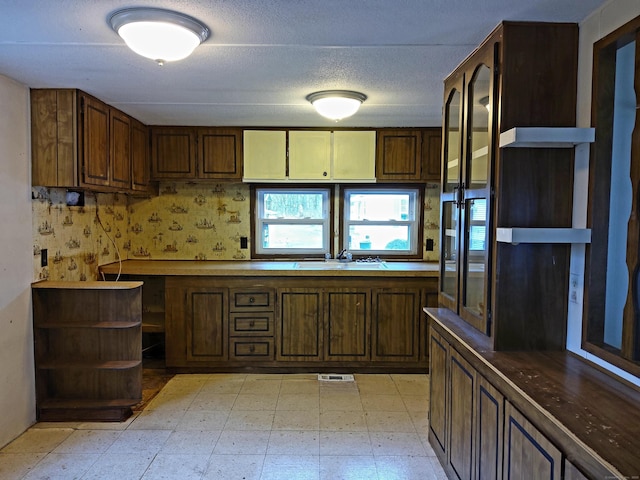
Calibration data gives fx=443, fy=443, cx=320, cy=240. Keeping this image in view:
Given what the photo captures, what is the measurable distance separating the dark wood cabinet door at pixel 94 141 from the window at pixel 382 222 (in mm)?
2140

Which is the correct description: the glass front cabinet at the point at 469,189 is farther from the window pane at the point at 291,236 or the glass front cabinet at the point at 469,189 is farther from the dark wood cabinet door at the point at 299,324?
the window pane at the point at 291,236

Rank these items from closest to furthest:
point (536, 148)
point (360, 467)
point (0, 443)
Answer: point (536, 148) < point (360, 467) < point (0, 443)

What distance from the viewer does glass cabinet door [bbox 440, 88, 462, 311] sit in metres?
2.33

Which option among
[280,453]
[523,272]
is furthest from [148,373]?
[523,272]

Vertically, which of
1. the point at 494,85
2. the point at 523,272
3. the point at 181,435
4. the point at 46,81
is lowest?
the point at 181,435

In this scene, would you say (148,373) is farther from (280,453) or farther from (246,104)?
(246,104)

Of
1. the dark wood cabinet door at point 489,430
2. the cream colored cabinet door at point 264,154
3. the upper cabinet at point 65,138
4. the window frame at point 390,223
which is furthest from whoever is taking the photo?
the window frame at point 390,223

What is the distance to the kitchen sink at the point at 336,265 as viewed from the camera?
→ 12.5ft

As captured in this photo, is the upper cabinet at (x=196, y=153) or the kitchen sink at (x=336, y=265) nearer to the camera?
the kitchen sink at (x=336, y=265)

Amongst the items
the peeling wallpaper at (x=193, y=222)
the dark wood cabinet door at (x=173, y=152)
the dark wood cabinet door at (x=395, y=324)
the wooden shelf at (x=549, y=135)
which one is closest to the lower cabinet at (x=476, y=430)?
the wooden shelf at (x=549, y=135)

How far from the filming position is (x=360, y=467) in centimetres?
239

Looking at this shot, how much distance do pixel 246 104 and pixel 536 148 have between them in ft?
6.88

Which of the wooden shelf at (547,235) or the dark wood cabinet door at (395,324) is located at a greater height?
the wooden shelf at (547,235)

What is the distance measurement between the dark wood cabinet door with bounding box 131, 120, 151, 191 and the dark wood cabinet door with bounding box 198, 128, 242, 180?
47 cm
